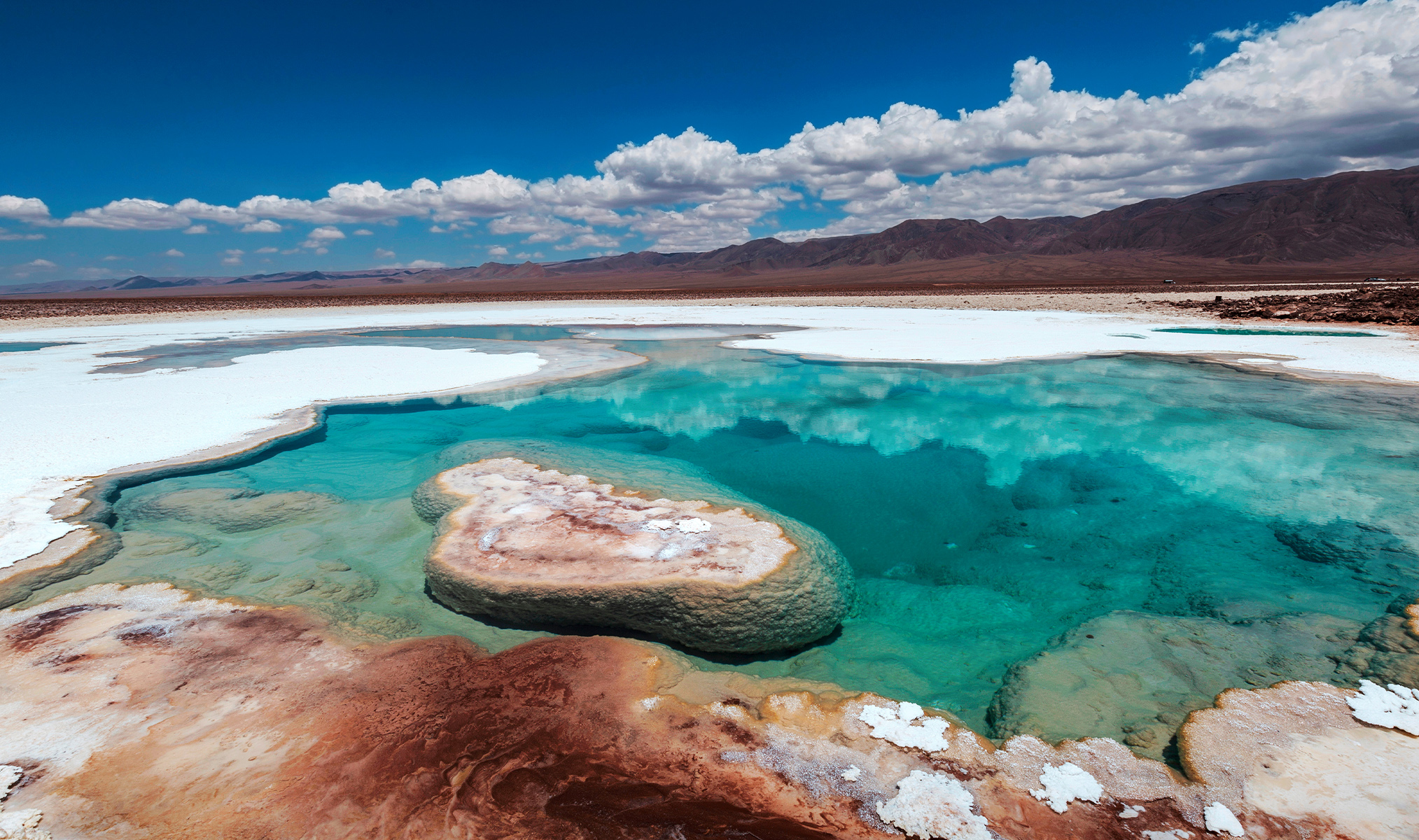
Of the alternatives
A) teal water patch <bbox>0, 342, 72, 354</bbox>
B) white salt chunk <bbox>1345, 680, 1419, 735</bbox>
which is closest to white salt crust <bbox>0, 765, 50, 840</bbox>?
white salt chunk <bbox>1345, 680, 1419, 735</bbox>

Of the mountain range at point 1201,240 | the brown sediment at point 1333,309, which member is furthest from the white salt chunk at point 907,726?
the mountain range at point 1201,240

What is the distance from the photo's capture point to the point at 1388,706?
2863mm

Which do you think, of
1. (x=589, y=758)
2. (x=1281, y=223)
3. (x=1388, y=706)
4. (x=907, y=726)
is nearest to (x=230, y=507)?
(x=589, y=758)

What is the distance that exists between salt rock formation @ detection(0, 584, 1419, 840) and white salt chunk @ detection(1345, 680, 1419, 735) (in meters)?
0.07

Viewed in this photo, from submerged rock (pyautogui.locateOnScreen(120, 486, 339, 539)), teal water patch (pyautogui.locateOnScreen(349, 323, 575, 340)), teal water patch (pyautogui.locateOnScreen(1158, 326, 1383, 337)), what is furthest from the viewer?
teal water patch (pyautogui.locateOnScreen(349, 323, 575, 340))

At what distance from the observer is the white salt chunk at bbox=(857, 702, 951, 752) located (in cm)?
276

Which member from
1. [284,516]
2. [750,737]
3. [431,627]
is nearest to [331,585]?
[431,627]

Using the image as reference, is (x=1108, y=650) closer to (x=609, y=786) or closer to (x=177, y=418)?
(x=609, y=786)

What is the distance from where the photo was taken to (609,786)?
2.53m

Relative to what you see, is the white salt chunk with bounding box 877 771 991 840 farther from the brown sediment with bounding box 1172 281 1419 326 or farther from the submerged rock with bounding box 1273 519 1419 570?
the brown sediment with bounding box 1172 281 1419 326

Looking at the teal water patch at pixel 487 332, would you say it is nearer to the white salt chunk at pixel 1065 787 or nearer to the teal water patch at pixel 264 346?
the teal water patch at pixel 264 346

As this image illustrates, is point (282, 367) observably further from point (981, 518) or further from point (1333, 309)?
point (1333, 309)

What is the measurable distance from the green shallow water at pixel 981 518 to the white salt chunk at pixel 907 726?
41 cm

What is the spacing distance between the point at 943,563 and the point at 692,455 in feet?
10.4
